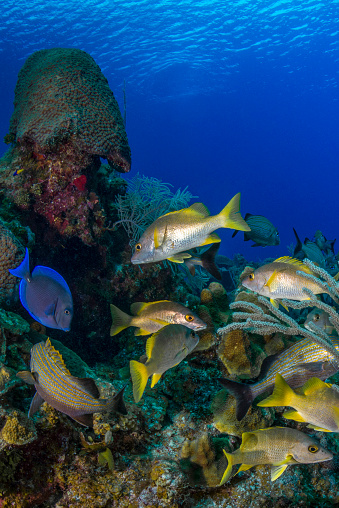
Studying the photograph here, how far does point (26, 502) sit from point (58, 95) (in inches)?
177

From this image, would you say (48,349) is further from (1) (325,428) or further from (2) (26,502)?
(1) (325,428)

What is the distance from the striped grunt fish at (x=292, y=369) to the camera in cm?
221

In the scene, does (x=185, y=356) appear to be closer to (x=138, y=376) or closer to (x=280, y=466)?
Result: (x=138, y=376)

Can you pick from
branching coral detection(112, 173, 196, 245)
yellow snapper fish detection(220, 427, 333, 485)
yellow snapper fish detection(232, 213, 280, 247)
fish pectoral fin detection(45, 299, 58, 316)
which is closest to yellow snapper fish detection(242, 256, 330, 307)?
yellow snapper fish detection(220, 427, 333, 485)

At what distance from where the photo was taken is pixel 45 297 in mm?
2188

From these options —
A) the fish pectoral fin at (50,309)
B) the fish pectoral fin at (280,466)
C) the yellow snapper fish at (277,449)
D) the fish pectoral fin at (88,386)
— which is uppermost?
the fish pectoral fin at (50,309)

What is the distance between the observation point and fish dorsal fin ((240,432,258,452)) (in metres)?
1.99

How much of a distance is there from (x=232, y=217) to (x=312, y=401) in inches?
55.8

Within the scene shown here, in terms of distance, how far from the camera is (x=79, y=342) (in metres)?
4.28

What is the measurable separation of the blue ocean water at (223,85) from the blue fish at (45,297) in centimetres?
1190

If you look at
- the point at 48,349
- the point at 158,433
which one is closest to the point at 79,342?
the point at 158,433

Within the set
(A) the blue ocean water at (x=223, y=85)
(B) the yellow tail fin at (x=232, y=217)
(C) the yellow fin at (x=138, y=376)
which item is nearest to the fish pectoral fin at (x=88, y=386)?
(C) the yellow fin at (x=138, y=376)

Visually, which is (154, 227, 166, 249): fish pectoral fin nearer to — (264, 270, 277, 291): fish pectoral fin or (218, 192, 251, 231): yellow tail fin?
(218, 192, 251, 231): yellow tail fin

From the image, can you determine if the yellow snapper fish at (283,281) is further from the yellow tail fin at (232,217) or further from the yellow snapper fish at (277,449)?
the yellow snapper fish at (277,449)
